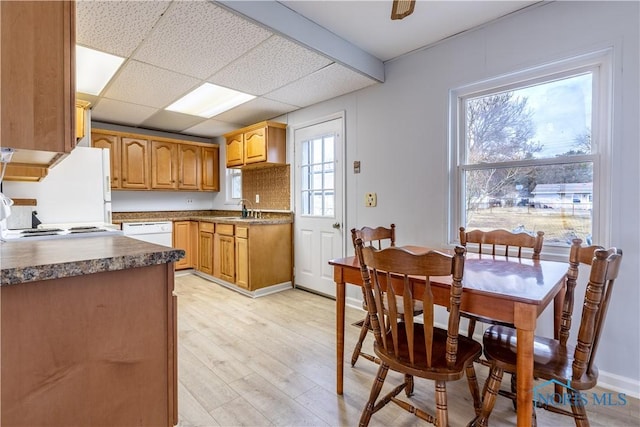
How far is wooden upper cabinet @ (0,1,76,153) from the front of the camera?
938 mm

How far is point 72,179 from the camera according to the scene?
3111mm

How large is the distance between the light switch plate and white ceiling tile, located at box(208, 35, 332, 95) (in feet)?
4.26

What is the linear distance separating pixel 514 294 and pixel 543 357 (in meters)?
0.42

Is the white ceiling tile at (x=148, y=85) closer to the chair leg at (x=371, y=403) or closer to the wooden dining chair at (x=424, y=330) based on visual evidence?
the wooden dining chair at (x=424, y=330)

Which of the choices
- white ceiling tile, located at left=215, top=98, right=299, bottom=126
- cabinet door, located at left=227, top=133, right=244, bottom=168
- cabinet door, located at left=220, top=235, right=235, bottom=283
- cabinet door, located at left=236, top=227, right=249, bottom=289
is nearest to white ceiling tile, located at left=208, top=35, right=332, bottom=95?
white ceiling tile, located at left=215, top=98, right=299, bottom=126

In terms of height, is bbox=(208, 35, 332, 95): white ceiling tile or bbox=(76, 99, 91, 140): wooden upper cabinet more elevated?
bbox=(208, 35, 332, 95): white ceiling tile

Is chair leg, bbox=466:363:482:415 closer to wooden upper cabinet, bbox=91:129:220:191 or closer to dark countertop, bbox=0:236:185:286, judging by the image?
dark countertop, bbox=0:236:185:286

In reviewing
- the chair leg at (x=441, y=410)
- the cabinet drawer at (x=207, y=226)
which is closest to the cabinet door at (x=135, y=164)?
the cabinet drawer at (x=207, y=226)

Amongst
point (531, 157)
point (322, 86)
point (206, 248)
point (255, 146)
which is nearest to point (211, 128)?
point (255, 146)

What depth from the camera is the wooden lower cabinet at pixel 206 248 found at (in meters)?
4.48

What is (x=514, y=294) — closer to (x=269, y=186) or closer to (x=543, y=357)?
(x=543, y=357)

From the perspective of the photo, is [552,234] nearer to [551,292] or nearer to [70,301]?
[551,292]

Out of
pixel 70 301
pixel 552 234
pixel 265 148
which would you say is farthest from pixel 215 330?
pixel 552 234

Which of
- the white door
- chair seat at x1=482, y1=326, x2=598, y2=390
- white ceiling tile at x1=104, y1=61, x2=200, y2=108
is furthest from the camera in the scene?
the white door
